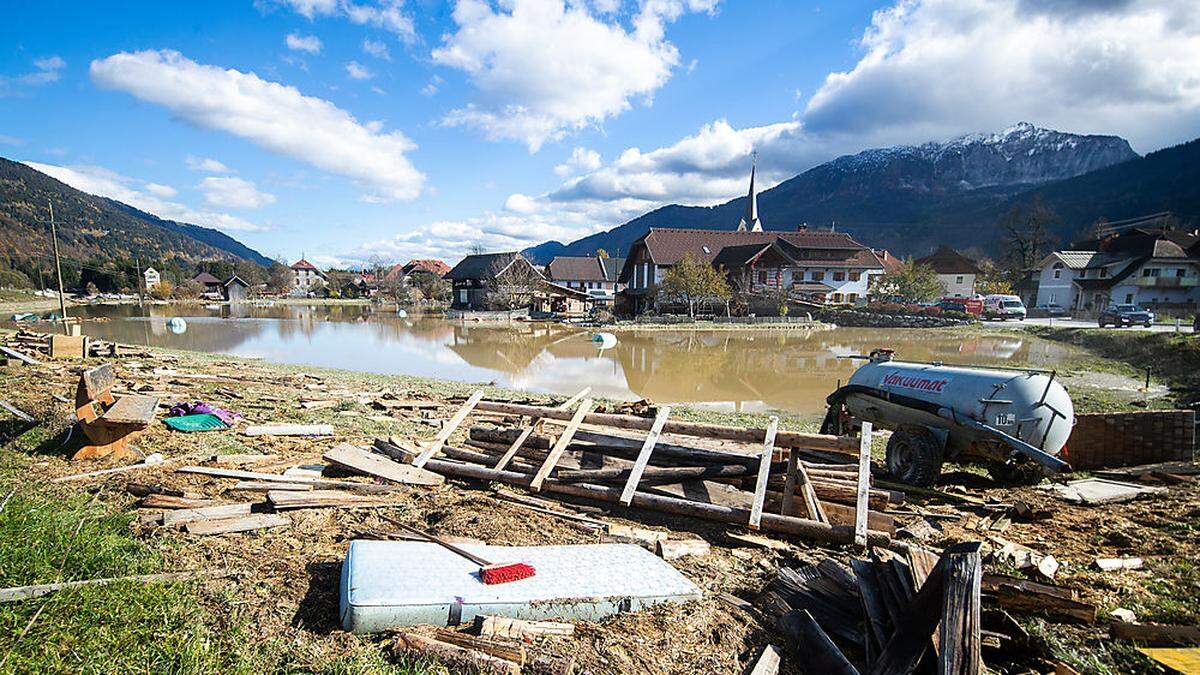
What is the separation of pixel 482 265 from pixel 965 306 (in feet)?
173

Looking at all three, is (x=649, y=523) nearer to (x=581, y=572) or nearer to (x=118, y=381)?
(x=581, y=572)

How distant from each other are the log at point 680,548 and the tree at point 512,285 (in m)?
54.0

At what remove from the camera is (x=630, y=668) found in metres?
3.48

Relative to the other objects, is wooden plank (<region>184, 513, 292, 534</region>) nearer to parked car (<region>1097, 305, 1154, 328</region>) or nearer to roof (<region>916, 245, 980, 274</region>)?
parked car (<region>1097, 305, 1154, 328</region>)

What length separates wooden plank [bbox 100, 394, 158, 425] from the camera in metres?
6.81

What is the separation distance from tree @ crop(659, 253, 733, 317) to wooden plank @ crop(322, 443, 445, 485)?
141 ft

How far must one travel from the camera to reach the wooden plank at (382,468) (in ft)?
22.9

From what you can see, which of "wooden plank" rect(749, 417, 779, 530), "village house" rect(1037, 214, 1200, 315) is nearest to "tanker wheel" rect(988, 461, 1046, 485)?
"wooden plank" rect(749, 417, 779, 530)

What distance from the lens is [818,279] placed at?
2271 inches

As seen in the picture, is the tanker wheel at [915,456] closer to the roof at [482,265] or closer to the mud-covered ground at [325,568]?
the mud-covered ground at [325,568]

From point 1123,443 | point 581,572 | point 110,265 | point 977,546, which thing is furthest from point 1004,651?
point 110,265

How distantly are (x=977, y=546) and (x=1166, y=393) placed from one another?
19.4 meters

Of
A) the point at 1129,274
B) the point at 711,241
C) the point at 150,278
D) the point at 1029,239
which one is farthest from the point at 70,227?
the point at 1129,274

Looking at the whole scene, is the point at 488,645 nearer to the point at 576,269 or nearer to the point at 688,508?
the point at 688,508
